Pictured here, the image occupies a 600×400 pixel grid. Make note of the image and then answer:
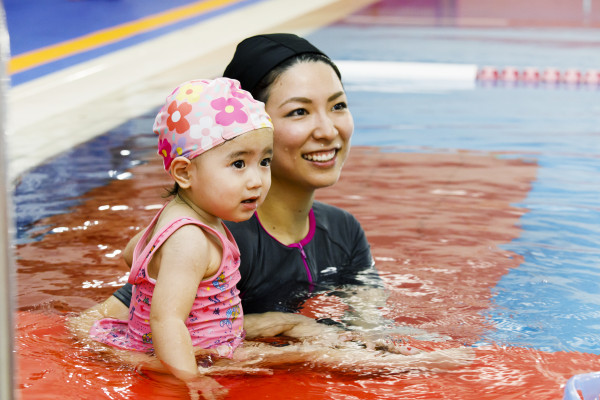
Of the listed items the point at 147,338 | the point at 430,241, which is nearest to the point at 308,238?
the point at 147,338

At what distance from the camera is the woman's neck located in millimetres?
3012

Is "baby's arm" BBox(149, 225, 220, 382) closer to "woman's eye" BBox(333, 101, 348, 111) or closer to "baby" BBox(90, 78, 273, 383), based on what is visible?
"baby" BBox(90, 78, 273, 383)

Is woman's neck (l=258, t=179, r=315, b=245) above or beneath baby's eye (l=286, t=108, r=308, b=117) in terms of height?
beneath

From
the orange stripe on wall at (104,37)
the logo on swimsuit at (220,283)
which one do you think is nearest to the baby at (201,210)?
the logo on swimsuit at (220,283)

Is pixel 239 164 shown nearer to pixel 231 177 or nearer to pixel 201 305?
pixel 231 177

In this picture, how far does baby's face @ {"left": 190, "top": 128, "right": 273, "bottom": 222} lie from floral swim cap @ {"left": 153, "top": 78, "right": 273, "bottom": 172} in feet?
0.08

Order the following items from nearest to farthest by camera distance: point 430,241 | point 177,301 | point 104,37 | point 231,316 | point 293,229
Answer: point 177,301, point 231,316, point 293,229, point 430,241, point 104,37

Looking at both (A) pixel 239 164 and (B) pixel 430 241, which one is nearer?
(A) pixel 239 164

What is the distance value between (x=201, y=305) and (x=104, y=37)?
31.5 feet

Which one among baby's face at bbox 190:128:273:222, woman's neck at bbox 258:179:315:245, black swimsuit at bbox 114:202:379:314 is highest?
baby's face at bbox 190:128:273:222

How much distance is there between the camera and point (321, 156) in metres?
2.88

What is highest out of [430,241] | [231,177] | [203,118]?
[203,118]

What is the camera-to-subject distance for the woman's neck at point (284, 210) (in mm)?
3012

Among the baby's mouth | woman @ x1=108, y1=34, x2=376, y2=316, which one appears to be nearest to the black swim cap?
woman @ x1=108, y1=34, x2=376, y2=316
